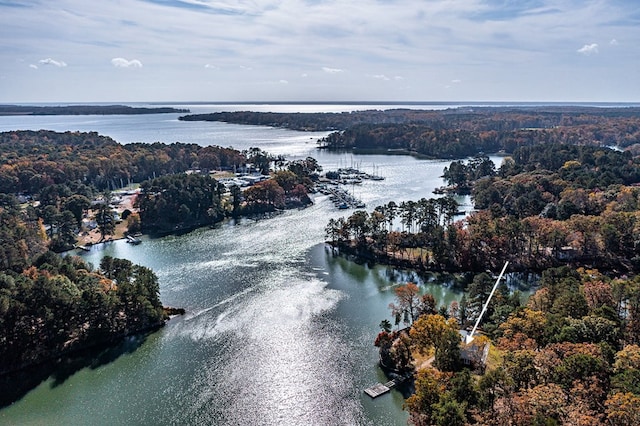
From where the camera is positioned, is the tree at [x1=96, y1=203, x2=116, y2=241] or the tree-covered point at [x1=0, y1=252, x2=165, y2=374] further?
the tree at [x1=96, y1=203, x2=116, y2=241]

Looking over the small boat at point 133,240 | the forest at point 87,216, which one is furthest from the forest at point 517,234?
the small boat at point 133,240

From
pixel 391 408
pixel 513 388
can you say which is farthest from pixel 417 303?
pixel 513 388

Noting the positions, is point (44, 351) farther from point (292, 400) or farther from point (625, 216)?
point (625, 216)

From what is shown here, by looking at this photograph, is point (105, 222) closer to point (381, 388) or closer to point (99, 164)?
point (99, 164)

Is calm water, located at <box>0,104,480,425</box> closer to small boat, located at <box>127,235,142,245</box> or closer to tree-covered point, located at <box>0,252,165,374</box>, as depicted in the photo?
small boat, located at <box>127,235,142,245</box>

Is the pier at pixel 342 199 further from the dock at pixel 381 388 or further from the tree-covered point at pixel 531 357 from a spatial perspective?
the dock at pixel 381 388

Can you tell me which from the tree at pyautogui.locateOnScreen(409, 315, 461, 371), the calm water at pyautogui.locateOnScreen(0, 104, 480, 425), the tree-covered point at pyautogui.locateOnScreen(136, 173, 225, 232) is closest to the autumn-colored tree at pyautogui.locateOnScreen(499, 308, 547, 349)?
the tree at pyautogui.locateOnScreen(409, 315, 461, 371)
